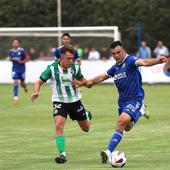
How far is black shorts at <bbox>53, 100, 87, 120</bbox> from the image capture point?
14.0 m

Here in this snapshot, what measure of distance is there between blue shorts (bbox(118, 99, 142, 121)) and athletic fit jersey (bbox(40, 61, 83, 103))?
0.94 meters

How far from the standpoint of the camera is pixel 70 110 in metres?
14.2

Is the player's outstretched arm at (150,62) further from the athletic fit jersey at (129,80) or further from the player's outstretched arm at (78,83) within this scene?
the player's outstretched arm at (78,83)

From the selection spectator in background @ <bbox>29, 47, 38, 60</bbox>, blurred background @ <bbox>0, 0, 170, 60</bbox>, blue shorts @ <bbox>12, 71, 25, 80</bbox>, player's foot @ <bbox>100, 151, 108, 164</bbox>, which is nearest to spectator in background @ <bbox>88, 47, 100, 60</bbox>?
spectator in background @ <bbox>29, 47, 38, 60</bbox>

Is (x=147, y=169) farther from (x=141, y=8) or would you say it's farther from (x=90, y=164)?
(x=141, y=8)

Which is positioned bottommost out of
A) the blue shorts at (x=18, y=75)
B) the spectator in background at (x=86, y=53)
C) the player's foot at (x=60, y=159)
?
the spectator in background at (x=86, y=53)

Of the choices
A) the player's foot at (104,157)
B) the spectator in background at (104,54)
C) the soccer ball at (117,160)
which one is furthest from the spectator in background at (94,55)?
the soccer ball at (117,160)

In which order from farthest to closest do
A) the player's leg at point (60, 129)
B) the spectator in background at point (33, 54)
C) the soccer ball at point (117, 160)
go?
the spectator in background at point (33, 54) < the player's leg at point (60, 129) < the soccer ball at point (117, 160)

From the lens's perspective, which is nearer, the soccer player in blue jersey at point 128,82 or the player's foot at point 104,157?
the player's foot at point 104,157

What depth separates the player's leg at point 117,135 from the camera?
513 inches

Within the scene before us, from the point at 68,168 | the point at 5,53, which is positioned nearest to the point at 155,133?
the point at 68,168

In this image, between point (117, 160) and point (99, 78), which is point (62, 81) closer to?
point (99, 78)

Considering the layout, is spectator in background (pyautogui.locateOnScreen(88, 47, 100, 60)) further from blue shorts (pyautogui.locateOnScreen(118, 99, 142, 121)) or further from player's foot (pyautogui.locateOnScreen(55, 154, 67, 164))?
player's foot (pyautogui.locateOnScreen(55, 154, 67, 164))

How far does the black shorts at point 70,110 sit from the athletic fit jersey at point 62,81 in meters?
0.08
